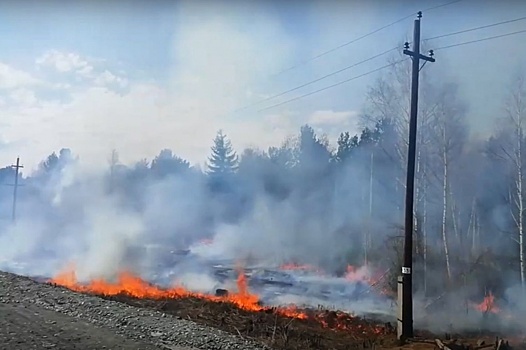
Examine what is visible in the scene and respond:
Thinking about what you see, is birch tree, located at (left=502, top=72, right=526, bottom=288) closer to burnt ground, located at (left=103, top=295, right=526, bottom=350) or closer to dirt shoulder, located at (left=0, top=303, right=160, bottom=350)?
burnt ground, located at (left=103, top=295, right=526, bottom=350)

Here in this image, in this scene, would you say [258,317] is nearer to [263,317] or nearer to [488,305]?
[263,317]

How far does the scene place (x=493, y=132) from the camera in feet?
28.1

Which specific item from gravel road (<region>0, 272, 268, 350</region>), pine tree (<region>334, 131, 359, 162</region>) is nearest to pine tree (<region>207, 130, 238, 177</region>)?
pine tree (<region>334, 131, 359, 162</region>)

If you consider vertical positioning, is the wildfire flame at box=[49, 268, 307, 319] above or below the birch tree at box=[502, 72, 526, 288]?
below

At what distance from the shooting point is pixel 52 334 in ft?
18.1

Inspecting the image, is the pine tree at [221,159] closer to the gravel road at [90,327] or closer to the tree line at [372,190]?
the tree line at [372,190]

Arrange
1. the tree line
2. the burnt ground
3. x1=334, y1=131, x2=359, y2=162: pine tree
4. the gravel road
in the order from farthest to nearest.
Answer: x1=334, y1=131, x2=359, y2=162: pine tree < the tree line < the burnt ground < the gravel road

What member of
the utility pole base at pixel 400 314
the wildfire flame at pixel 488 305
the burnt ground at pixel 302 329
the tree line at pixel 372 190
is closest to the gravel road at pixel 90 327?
the burnt ground at pixel 302 329

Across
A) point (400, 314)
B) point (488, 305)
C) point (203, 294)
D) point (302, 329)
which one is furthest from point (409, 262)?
point (203, 294)

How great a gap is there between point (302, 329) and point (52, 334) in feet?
11.4

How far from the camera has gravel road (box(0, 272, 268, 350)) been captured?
5.34 meters

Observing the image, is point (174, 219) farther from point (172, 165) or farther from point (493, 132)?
point (493, 132)

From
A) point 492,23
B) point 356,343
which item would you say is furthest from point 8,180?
point 492,23

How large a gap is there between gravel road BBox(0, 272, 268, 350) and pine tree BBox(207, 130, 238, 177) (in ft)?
13.8
